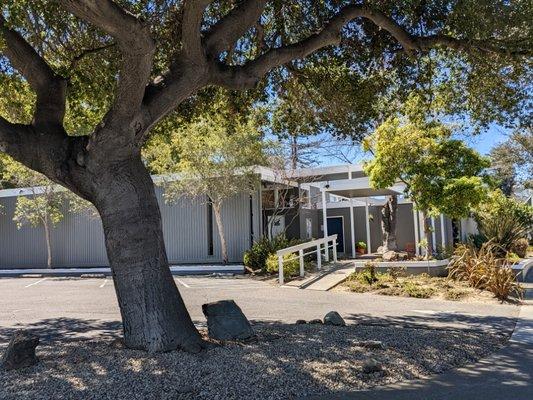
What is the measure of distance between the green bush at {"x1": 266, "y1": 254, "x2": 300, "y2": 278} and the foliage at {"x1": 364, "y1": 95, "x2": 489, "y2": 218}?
157 inches

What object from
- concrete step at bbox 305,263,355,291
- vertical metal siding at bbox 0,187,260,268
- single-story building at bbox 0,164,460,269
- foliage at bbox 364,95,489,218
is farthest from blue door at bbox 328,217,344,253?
foliage at bbox 364,95,489,218

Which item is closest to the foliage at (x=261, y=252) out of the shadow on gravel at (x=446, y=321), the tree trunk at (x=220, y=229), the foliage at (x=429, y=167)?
the tree trunk at (x=220, y=229)

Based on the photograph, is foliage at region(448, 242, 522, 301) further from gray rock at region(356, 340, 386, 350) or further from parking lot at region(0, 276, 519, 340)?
gray rock at region(356, 340, 386, 350)

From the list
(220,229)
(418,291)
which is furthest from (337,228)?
(418,291)

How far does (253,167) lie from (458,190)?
8.32 metres

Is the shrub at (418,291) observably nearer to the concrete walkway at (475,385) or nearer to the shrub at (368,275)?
the shrub at (368,275)

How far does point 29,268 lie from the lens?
2688 cm

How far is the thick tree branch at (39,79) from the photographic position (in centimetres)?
754

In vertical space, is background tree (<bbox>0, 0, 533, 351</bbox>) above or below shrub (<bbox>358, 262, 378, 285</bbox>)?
above

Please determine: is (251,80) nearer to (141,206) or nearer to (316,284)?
(141,206)

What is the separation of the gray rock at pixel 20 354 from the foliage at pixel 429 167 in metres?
11.4

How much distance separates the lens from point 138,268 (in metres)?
6.86

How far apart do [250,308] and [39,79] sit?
671 centimetres

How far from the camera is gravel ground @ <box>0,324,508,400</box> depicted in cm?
545
